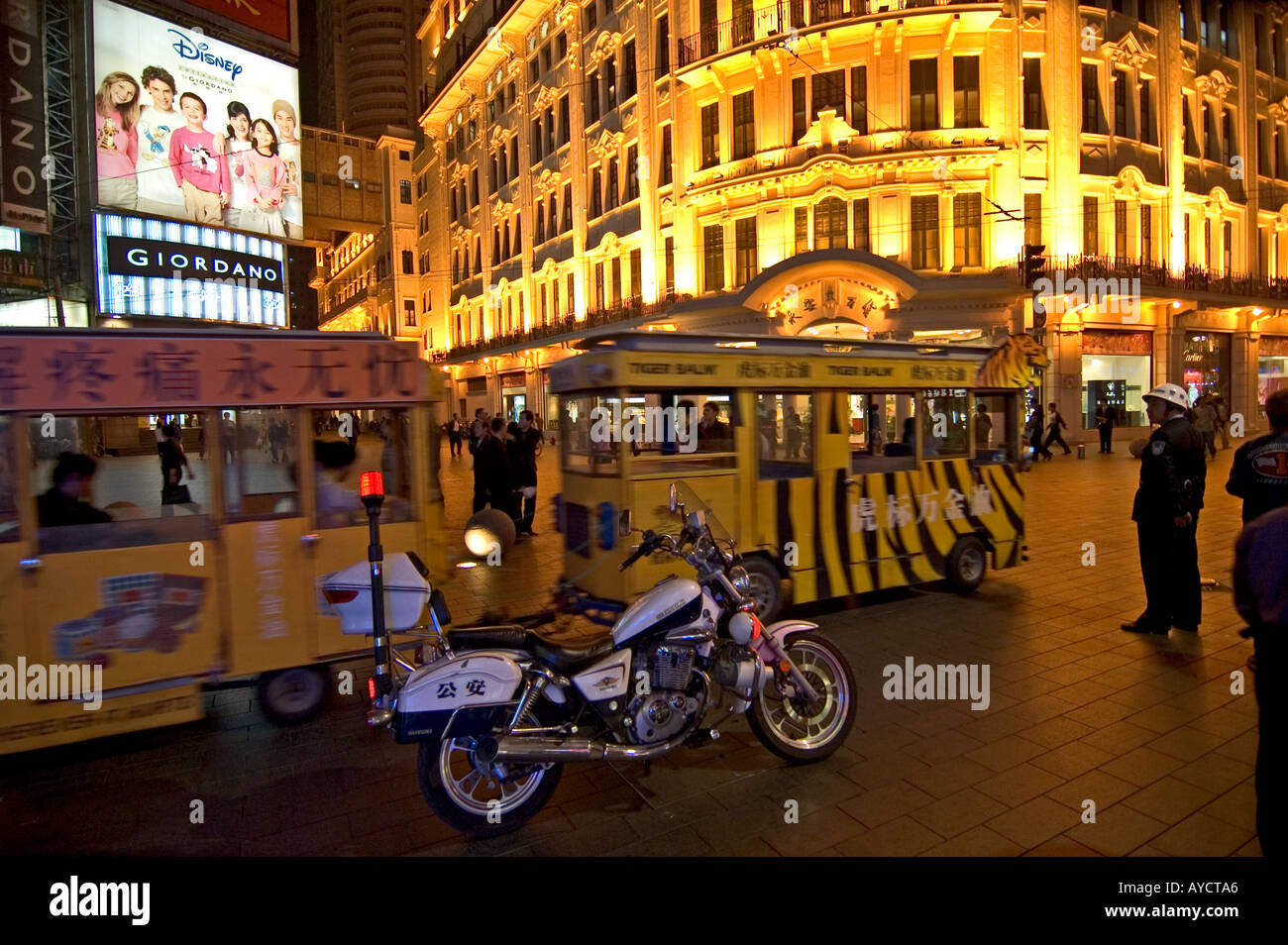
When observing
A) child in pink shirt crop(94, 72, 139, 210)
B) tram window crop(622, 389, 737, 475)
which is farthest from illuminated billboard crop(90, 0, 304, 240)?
tram window crop(622, 389, 737, 475)

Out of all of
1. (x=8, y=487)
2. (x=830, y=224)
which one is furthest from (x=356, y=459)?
(x=830, y=224)

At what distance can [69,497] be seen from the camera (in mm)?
4883

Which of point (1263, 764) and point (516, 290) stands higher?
point (516, 290)

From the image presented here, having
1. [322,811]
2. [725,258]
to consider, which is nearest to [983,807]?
[322,811]

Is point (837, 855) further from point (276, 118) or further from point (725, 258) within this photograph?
point (276, 118)

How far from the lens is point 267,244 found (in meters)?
33.3

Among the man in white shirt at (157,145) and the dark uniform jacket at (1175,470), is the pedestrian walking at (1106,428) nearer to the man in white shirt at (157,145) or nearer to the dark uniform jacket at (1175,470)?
the dark uniform jacket at (1175,470)

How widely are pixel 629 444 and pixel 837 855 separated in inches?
156

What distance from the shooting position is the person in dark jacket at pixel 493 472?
38.4ft

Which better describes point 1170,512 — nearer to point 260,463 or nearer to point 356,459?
point 356,459

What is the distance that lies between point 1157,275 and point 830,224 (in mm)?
11049

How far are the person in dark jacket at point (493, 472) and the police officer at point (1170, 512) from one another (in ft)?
26.6

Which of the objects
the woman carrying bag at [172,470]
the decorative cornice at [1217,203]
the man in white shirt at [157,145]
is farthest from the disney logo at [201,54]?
the decorative cornice at [1217,203]

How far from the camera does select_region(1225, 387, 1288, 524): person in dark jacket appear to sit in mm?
5000
